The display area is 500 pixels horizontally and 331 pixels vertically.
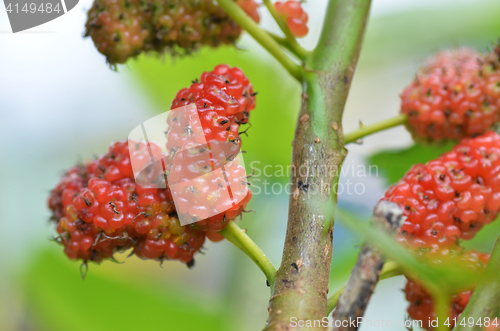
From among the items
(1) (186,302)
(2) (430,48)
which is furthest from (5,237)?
(2) (430,48)

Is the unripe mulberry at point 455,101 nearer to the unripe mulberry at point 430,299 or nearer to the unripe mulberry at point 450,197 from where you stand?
the unripe mulberry at point 450,197

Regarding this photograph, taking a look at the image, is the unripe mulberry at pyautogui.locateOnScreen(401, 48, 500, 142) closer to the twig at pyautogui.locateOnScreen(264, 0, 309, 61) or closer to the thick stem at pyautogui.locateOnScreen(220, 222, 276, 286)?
the twig at pyautogui.locateOnScreen(264, 0, 309, 61)

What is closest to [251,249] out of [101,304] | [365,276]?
[365,276]

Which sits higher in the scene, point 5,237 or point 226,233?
point 226,233

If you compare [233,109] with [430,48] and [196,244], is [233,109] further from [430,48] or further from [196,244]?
[430,48]

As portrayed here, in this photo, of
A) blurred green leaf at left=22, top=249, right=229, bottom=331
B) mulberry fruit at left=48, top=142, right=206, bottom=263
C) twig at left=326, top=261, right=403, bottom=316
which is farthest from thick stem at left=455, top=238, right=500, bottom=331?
blurred green leaf at left=22, top=249, right=229, bottom=331

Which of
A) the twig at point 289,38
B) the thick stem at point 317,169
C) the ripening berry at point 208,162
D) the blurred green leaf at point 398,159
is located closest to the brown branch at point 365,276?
the thick stem at point 317,169

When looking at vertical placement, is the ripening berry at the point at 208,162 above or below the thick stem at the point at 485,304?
above
